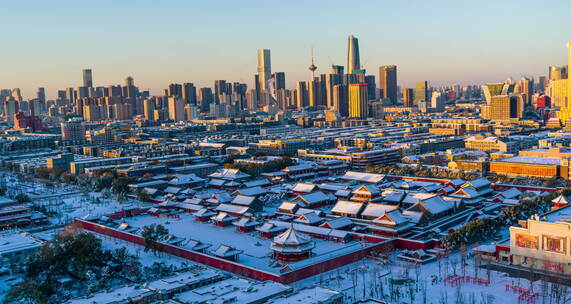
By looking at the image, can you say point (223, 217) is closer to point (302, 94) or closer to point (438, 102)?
point (438, 102)

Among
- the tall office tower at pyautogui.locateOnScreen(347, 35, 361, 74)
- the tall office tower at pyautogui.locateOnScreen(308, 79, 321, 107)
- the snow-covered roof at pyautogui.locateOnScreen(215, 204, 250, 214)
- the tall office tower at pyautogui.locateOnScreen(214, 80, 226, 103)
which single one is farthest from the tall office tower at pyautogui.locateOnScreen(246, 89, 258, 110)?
the snow-covered roof at pyautogui.locateOnScreen(215, 204, 250, 214)

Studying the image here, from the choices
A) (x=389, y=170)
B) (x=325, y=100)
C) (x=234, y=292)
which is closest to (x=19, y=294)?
(x=234, y=292)

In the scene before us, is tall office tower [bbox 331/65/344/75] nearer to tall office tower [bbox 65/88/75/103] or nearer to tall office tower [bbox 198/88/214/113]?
tall office tower [bbox 198/88/214/113]

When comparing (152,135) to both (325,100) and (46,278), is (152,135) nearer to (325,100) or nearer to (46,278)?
(46,278)

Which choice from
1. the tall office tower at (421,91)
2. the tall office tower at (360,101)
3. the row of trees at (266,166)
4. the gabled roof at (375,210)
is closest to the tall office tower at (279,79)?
the tall office tower at (421,91)

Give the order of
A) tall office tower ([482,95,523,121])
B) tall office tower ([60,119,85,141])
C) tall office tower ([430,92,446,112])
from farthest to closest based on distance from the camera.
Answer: tall office tower ([430,92,446,112]) → tall office tower ([482,95,523,121]) → tall office tower ([60,119,85,141])

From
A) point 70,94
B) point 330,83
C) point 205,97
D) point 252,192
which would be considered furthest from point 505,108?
point 70,94

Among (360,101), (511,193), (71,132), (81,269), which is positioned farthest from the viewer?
(360,101)
